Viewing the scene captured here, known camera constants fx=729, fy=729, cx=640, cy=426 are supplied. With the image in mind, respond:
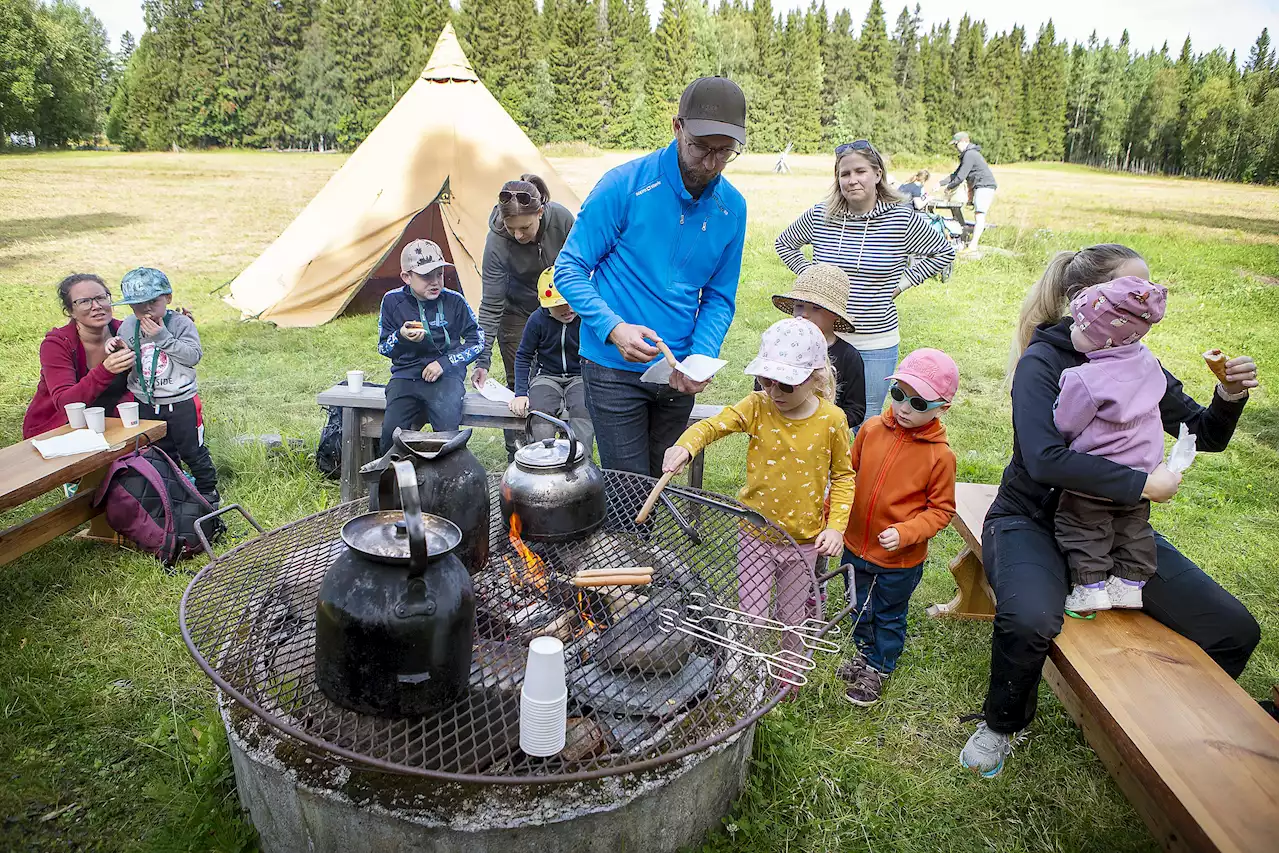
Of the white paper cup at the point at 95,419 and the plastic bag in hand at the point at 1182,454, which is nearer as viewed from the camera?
the plastic bag in hand at the point at 1182,454

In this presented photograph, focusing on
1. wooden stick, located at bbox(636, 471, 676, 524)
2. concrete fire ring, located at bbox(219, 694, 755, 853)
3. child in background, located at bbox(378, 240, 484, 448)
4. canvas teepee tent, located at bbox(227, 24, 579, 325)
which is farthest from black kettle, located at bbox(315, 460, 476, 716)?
canvas teepee tent, located at bbox(227, 24, 579, 325)

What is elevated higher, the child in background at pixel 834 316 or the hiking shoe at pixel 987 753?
the child in background at pixel 834 316

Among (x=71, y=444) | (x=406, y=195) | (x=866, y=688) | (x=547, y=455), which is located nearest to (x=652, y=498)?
(x=547, y=455)

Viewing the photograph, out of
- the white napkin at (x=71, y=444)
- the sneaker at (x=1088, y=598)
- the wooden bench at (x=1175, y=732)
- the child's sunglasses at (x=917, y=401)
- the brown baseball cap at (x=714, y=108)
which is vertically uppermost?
the brown baseball cap at (x=714, y=108)

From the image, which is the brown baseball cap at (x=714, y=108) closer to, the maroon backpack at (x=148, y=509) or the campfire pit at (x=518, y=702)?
the campfire pit at (x=518, y=702)

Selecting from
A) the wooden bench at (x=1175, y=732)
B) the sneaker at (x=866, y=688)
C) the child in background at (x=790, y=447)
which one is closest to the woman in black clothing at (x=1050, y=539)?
the wooden bench at (x=1175, y=732)

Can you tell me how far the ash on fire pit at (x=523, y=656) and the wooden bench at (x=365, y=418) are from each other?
5.83ft

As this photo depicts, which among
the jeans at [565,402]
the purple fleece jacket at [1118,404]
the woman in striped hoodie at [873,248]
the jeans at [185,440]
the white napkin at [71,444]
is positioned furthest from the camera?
the jeans at [565,402]

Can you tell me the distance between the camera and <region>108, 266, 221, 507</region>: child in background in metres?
→ 3.89

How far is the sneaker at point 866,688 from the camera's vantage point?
9.42 feet

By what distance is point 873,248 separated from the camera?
386cm

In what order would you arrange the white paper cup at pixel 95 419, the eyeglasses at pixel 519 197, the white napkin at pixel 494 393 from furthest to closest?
the white napkin at pixel 494 393 < the eyeglasses at pixel 519 197 < the white paper cup at pixel 95 419

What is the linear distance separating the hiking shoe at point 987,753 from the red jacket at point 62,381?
4410 millimetres

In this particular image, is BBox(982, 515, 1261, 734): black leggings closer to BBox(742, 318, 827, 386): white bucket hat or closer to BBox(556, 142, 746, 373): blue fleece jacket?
BBox(742, 318, 827, 386): white bucket hat
